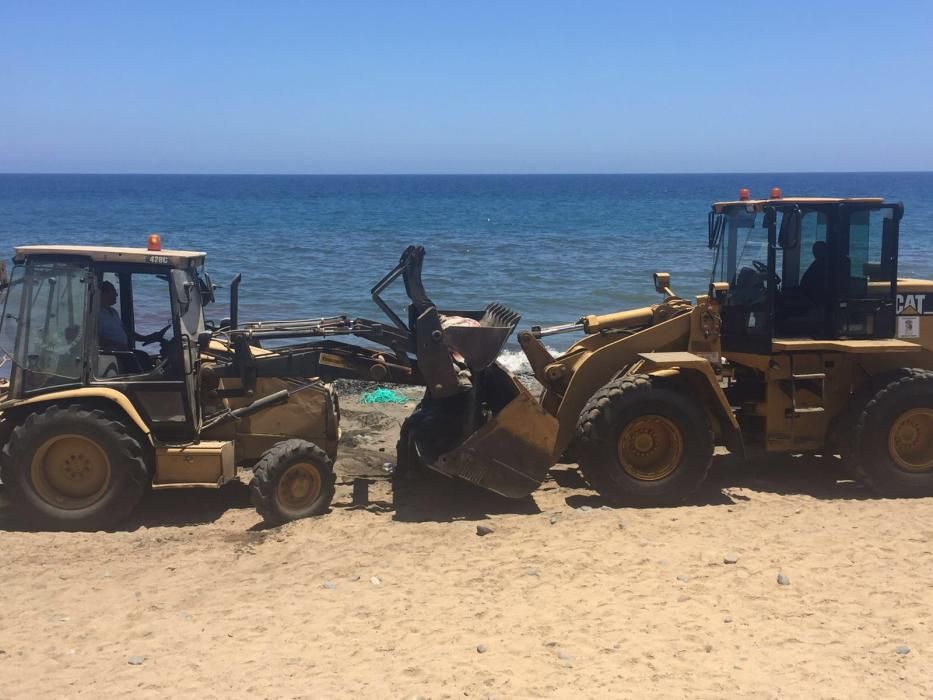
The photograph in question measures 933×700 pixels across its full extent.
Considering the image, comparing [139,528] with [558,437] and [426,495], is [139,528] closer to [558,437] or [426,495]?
[426,495]

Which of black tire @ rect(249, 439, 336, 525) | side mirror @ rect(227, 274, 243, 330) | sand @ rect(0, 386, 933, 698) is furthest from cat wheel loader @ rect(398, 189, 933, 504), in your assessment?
side mirror @ rect(227, 274, 243, 330)

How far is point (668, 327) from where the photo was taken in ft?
30.7

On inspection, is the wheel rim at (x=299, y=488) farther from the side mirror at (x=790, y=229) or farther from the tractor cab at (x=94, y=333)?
the side mirror at (x=790, y=229)

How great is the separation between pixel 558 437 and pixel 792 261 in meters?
2.75

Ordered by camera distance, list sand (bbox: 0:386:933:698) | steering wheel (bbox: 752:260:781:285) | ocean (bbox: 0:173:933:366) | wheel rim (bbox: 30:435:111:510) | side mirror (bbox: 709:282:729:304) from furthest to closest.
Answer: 1. ocean (bbox: 0:173:933:366)
2. side mirror (bbox: 709:282:729:304)
3. steering wheel (bbox: 752:260:781:285)
4. wheel rim (bbox: 30:435:111:510)
5. sand (bbox: 0:386:933:698)

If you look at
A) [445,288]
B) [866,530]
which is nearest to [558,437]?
[866,530]

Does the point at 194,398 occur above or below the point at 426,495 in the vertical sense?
above

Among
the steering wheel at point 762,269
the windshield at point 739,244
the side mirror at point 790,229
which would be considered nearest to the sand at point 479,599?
the steering wheel at point 762,269

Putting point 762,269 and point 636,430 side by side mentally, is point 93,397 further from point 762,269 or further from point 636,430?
point 762,269

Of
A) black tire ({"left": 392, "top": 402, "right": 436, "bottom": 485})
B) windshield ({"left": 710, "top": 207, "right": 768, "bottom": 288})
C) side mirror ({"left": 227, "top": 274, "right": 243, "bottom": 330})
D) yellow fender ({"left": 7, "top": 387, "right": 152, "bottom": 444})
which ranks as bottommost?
black tire ({"left": 392, "top": 402, "right": 436, "bottom": 485})

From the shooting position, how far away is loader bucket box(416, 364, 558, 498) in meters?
8.59

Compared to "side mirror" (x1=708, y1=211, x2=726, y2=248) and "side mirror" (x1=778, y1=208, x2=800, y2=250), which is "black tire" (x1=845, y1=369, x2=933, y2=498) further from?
"side mirror" (x1=708, y1=211, x2=726, y2=248)

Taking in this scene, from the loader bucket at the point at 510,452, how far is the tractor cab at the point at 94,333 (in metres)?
2.32

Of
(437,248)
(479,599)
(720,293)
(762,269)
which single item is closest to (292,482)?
(479,599)
